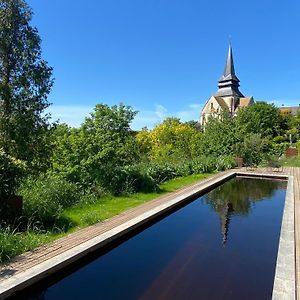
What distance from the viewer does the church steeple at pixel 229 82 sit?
203ft

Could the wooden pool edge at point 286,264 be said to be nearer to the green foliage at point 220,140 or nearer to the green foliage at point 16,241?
the green foliage at point 16,241

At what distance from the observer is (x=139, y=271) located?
15.4 ft

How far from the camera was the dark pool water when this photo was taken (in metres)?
4.07

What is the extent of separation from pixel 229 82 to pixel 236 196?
5594 cm

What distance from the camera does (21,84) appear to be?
6.00 metres

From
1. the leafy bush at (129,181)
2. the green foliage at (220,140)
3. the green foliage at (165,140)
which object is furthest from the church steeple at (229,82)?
the leafy bush at (129,181)

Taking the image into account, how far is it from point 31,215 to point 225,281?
339 cm

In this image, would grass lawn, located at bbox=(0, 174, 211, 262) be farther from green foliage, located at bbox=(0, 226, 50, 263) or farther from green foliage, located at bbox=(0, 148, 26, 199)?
green foliage, located at bbox=(0, 148, 26, 199)

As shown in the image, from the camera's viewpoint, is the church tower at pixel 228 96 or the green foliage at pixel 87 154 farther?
the church tower at pixel 228 96

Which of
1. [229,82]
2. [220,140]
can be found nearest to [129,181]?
[220,140]

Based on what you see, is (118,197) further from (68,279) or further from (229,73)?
(229,73)

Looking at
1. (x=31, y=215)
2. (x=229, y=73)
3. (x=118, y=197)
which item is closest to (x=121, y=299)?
(x=31, y=215)

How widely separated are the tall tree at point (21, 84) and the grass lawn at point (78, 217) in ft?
4.43

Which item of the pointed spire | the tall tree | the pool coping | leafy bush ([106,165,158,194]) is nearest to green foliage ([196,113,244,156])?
leafy bush ([106,165,158,194])
